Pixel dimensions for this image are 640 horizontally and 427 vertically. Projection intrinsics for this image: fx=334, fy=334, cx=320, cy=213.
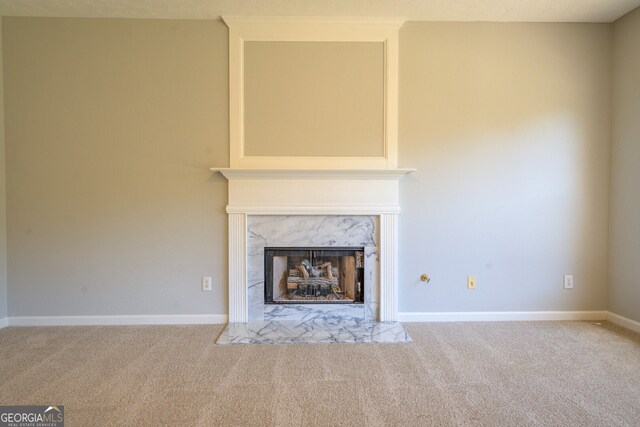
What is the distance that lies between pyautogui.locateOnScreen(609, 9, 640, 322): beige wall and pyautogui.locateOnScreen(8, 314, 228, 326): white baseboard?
3.41 m

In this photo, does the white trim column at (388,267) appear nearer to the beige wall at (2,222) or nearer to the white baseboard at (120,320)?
the white baseboard at (120,320)

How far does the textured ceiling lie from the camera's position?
262 centimetres

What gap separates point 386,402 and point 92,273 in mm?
2615

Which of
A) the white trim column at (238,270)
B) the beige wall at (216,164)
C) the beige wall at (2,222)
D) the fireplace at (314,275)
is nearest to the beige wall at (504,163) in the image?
the beige wall at (216,164)

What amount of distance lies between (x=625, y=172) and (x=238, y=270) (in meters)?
3.37

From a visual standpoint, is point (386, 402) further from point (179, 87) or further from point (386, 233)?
point (179, 87)

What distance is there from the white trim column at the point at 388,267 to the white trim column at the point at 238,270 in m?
1.19

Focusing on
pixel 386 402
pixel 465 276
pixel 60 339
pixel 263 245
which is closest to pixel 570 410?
pixel 386 402

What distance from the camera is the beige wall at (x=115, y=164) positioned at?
2.81 metres

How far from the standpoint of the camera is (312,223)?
294 centimetres

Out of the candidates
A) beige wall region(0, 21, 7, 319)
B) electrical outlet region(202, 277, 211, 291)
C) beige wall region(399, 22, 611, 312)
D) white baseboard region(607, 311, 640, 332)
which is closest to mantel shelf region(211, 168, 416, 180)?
beige wall region(399, 22, 611, 312)

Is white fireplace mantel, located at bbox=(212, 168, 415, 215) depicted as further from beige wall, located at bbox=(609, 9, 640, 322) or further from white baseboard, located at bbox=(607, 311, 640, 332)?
white baseboard, located at bbox=(607, 311, 640, 332)

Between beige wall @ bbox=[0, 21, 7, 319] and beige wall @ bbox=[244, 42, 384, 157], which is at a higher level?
beige wall @ bbox=[244, 42, 384, 157]

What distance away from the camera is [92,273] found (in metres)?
2.89
